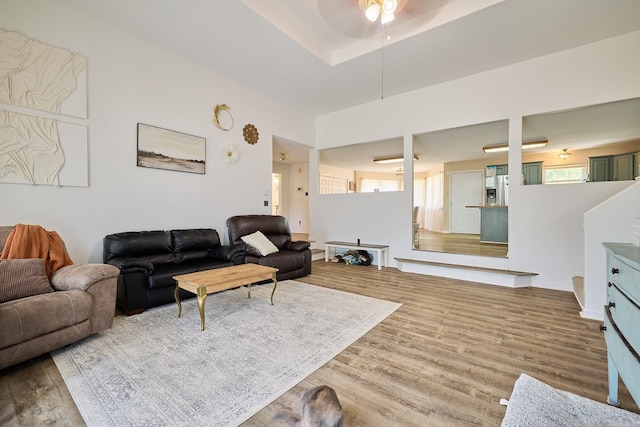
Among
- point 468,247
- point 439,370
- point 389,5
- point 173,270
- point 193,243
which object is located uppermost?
point 389,5

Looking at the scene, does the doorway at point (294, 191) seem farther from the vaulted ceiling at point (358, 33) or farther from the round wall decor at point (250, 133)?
the vaulted ceiling at point (358, 33)

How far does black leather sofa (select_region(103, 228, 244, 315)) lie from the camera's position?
279 centimetres

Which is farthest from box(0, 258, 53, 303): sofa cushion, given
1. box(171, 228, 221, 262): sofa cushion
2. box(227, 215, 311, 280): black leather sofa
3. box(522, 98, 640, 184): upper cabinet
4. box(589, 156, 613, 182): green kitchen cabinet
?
box(589, 156, 613, 182): green kitchen cabinet

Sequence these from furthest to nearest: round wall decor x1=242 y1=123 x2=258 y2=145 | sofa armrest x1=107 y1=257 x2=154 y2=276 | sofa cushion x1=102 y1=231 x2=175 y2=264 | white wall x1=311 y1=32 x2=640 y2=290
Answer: round wall decor x1=242 y1=123 x2=258 y2=145, white wall x1=311 y1=32 x2=640 y2=290, sofa cushion x1=102 y1=231 x2=175 y2=264, sofa armrest x1=107 y1=257 x2=154 y2=276

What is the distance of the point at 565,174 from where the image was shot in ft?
24.3

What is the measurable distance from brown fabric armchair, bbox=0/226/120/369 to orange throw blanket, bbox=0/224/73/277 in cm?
11

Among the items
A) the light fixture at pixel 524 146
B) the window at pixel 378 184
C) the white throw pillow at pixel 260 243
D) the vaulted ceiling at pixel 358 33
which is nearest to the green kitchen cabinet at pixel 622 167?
the light fixture at pixel 524 146

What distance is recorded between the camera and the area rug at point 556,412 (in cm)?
124

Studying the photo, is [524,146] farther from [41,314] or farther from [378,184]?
[41,314]

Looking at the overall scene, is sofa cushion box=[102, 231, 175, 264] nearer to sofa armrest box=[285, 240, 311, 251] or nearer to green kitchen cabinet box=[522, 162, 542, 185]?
sofa armrest box=[285, 240, 311, 251]

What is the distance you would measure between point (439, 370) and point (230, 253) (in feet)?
9.28

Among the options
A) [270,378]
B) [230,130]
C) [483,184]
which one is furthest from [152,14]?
[483,184]

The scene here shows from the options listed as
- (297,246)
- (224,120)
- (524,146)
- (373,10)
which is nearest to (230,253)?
(297,246)

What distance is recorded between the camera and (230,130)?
4.64 meters
